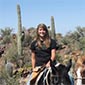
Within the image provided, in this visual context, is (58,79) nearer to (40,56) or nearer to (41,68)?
(41,68)

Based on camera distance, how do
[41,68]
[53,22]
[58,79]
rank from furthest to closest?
1. [53,22]
2. [41,68]
3. [58,79]

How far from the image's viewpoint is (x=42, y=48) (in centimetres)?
884

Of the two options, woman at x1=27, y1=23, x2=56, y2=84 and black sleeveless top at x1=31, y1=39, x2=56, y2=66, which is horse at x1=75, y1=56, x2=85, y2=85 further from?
black sleeveless top at x1=31, y1=39, x2=56, y2=66

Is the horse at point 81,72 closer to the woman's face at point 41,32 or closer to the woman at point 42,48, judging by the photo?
the woman at point 42,48

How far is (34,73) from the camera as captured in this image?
830cm

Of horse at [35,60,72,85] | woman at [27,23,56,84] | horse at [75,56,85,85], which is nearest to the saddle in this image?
horse at [35,60,72,85]

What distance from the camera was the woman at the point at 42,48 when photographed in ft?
28.8

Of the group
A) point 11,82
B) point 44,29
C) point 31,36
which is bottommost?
point 11,82

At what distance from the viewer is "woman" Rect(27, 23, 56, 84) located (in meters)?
8.79

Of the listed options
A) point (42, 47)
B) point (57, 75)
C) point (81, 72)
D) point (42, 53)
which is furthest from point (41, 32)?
point (57, 75)

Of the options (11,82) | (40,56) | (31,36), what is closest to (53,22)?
(31,36)

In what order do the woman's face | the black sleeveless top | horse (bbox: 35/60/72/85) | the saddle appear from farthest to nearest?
the black sleeveless top → the woman's face → the saddle → horse (bbox: 35/60/72/85)

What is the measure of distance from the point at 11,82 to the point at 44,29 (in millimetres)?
6013

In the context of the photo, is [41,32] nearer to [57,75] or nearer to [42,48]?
[42,48]
